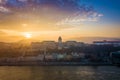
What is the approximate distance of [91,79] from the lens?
40.0ft

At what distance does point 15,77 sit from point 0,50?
14.3 meters

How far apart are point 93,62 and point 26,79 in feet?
32.3

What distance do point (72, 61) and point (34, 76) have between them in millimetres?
8977

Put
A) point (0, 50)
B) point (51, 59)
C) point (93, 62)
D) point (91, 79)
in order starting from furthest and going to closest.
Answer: point (0, 50) < point (51, 59) < point (93, 62) < point (91, 79)

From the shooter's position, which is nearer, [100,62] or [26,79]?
[26,79]

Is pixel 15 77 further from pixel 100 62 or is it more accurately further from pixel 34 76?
pixel 100 62

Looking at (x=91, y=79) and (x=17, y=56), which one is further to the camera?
(x=17, y=56)

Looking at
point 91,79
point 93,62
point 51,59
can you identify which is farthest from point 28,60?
point 91,79

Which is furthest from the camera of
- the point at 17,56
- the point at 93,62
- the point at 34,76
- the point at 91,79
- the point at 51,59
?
the point at 17,56

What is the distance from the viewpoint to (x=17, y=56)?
2486 cm

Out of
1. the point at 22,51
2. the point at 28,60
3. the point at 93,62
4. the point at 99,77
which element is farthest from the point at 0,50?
the point at 99,77

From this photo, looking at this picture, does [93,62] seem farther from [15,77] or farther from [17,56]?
[15,77]

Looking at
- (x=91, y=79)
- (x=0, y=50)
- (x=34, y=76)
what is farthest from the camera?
(x=0, y=50)

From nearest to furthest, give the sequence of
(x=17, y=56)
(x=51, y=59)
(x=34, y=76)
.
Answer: (x=34, y=76) → (x=51, y=59) → (x=17, y=56)
